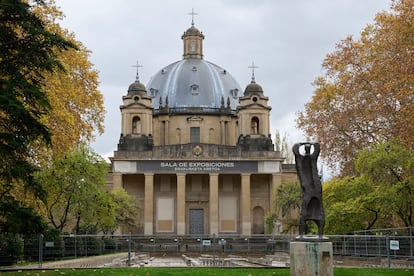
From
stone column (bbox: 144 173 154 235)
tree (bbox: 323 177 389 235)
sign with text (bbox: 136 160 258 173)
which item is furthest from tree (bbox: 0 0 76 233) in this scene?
sign with text (bbox: 136 160 258 173)

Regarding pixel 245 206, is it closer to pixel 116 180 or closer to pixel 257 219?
pixel 257 219

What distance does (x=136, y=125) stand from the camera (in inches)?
2552

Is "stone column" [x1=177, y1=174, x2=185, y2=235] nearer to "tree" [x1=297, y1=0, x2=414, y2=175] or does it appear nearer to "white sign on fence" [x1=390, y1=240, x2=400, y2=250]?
"tree" [x1=297, y1=0, x2=414, y2=175]

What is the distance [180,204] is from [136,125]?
10086 millimetres

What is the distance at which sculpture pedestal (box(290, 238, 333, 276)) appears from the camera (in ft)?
47.3

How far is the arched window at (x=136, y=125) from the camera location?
64000mm

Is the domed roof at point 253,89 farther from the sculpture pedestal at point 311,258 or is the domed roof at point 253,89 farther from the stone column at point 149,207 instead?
the sculpture pedestal at point 311,258

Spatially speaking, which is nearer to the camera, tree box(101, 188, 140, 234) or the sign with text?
tree box(101, 188, 140, 234)

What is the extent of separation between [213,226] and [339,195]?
77.5 ft

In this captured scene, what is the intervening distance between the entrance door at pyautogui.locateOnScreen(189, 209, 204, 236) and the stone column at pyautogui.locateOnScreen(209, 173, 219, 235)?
13.2 feet

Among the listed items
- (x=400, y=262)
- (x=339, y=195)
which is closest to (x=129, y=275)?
(x=400, y=262)

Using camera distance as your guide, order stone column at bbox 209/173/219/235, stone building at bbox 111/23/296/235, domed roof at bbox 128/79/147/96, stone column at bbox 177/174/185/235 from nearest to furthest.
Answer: stone column at bbox 177/174/185/235 < stone column at bbox 209/173/219/235 < stone building at bbox 111/23/296/235 < domed roof at bbox 128/79/147/96

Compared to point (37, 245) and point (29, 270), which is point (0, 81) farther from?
point (37, 245)

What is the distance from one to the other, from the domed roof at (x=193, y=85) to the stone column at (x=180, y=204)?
42.1ft
